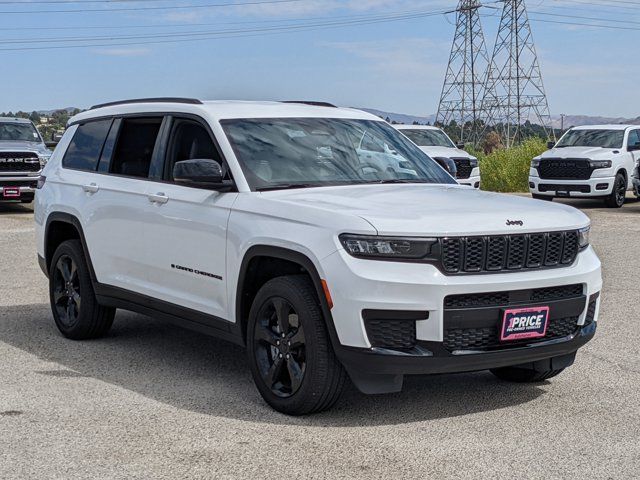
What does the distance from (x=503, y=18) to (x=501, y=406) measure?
73.0 m

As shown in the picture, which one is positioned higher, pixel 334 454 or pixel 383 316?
pixel 383 316

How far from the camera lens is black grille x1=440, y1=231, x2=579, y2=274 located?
222 inches

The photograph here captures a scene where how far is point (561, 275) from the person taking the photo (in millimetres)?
5988

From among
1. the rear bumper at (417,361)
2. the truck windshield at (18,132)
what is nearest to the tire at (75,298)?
the rear bumper at (417,361)

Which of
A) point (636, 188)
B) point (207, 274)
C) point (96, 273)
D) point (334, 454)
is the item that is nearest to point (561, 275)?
point (334, 454)

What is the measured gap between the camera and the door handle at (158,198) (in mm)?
7086

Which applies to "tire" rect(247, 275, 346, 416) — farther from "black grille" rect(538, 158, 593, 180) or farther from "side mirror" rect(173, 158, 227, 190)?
"black grille" rect(538, 158, 593, 180)

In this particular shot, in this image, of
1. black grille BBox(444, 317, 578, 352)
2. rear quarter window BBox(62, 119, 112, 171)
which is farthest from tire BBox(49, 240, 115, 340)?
black grille BBox(444, 317, 578, 352)

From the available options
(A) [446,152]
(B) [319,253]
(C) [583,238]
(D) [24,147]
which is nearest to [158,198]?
(B) [319,253]

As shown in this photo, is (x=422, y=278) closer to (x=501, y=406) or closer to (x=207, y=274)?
(x=501, y=406)

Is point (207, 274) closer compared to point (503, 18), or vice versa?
point (207, 274)

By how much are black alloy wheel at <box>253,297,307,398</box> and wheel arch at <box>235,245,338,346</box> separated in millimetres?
230

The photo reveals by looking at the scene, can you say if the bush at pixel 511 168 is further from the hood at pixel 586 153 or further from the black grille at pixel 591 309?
the black grille at pixel 591 309

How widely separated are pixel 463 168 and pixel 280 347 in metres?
17.4
